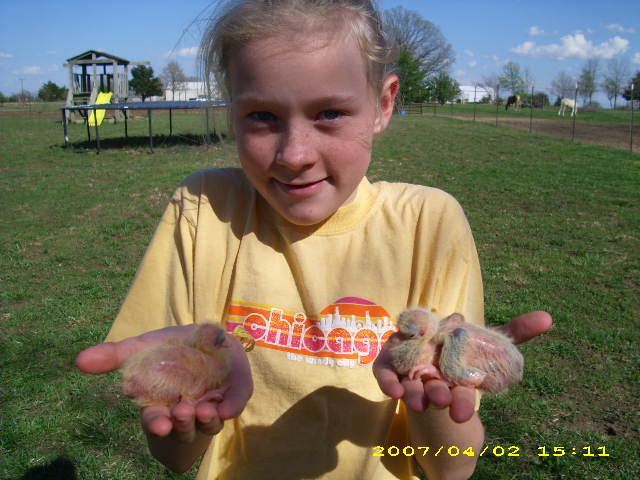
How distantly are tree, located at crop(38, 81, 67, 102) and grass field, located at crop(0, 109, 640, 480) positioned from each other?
77861mm

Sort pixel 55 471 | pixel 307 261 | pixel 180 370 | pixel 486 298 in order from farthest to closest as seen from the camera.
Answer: pixel 486 298
pixel 55 471
pixel 307 261
pixel 180 370

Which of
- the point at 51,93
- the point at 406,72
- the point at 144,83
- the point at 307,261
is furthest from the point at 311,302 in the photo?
the point at 51,93

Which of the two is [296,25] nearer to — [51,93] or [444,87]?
[444,87]

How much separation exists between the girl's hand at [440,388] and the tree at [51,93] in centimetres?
9441

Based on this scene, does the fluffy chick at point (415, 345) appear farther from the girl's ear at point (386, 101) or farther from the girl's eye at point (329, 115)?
the girl's ear at point (386, 101)

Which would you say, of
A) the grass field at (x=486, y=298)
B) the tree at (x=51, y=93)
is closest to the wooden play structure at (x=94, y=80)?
the grass field at (x=486, y=298)

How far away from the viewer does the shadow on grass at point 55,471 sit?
13.5 feet

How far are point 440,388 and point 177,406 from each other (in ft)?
2.25

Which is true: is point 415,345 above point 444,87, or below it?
below

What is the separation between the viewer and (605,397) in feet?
16.2

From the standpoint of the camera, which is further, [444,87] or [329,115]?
[444,87]

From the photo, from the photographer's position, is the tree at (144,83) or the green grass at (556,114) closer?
the green grass at (556,114)

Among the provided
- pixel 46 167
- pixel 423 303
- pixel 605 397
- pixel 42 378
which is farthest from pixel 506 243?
pixel 46 167

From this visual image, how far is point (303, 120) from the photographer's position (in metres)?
1.84
